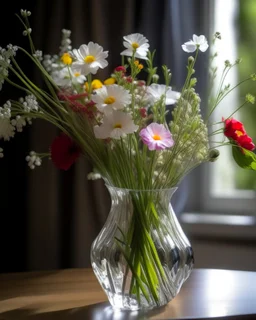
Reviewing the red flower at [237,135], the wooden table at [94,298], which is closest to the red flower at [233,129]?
the red flower at [237,135]

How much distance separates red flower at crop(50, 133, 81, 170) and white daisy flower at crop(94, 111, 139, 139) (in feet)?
0.38

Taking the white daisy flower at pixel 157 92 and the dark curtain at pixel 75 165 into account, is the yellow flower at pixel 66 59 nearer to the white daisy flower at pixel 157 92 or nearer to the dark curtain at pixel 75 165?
the white daisy flower at pixel 157 92

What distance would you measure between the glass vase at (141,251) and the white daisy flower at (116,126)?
13 cm

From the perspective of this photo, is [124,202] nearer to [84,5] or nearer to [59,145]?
[59,145]

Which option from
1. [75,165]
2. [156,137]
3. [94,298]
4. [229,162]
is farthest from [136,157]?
[229,162]

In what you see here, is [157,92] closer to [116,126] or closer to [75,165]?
[116,126]

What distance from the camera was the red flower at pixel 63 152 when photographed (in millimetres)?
1090

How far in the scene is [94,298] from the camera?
1195 millimetres

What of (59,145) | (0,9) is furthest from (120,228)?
(0,9)

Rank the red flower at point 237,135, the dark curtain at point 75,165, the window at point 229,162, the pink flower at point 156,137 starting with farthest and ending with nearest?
the window at point 229,162, the dark curtain at point 75,165, the red flower at point 237,135, the pink flower at point 156,137

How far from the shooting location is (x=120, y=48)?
1.57 metres

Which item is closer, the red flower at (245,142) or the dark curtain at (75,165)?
the red flower at (245,142)

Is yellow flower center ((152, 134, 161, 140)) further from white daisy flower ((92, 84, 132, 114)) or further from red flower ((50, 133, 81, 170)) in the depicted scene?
red flower ((50, 133, 81, 170))

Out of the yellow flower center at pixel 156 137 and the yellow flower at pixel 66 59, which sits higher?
the yellow flower at pixel 66 59
